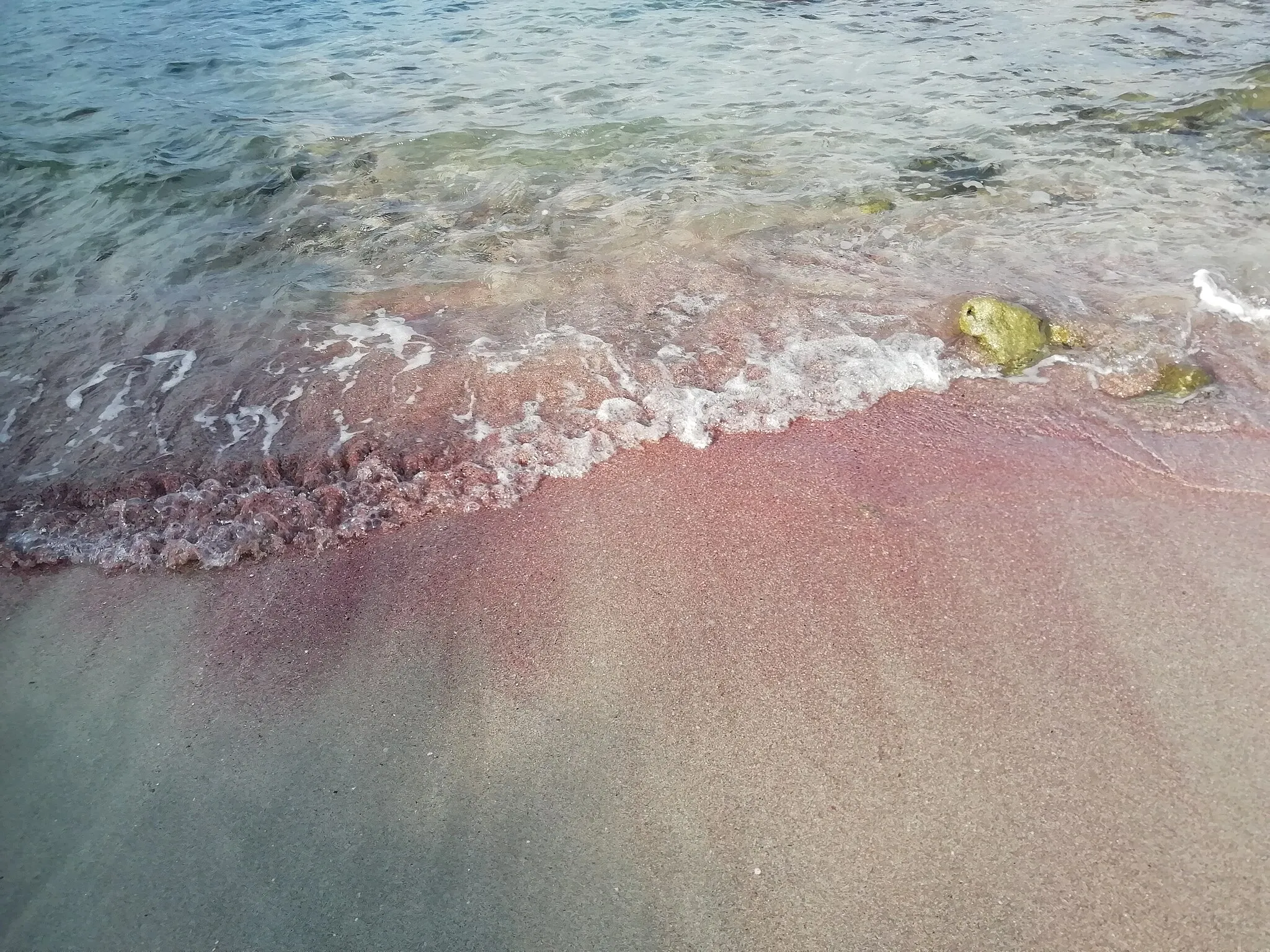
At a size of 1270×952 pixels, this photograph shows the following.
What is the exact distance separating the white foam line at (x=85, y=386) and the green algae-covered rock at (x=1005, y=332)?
5542 millimetres

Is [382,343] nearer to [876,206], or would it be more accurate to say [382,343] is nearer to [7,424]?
[7,424]

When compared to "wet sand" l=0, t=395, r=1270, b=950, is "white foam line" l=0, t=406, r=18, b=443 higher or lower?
higher

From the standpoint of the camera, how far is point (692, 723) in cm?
289

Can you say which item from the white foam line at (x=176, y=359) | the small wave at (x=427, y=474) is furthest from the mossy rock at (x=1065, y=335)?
the white foam line at (x=176, y=359)

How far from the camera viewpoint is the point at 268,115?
9.45 m

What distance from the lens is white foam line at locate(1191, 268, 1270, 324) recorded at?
506 centimetres

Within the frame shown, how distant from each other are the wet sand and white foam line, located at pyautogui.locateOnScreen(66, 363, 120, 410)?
1695 millimetres

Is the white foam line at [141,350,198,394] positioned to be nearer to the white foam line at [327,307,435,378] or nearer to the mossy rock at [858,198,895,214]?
the white foam line at [327,307,435,378]

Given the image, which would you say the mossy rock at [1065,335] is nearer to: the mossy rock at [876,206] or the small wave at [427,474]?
the small wave at [427,474]

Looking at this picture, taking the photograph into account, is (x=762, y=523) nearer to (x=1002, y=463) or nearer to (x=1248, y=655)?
(x=1002, y=463)

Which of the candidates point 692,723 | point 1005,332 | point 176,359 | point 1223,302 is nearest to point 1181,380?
point 1005,332

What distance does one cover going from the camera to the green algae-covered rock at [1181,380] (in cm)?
450

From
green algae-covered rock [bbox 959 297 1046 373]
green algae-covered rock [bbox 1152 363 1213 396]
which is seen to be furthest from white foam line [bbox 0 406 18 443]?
green algae-covered rock [bbox 1152 363 1213 396]

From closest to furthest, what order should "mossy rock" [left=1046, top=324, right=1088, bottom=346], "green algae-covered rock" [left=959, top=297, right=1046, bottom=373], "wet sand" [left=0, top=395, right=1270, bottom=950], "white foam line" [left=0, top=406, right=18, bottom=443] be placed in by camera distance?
"wet sand" [left=0, top=395, right=1270, bottom=950] → "white foam line" [left=0, top=406, right=18, bottom=443] → "green algae-covered rock" [left=959, top=297, right=1046, bottom=373] → "mossy rock" [left=1046, top=324, right=1088, bottom=346]
